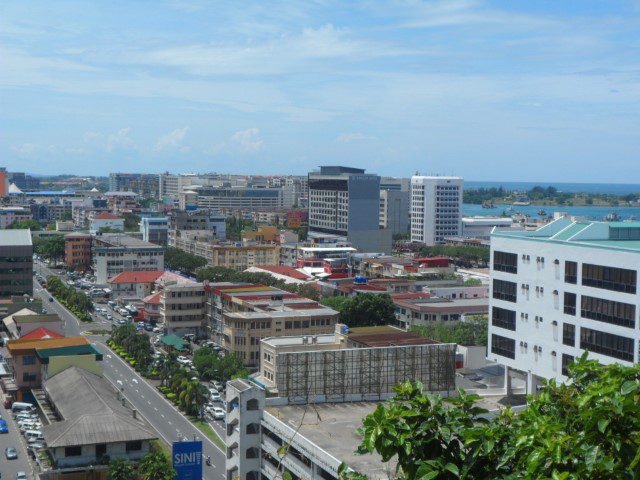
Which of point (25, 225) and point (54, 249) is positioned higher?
point (25, 225)

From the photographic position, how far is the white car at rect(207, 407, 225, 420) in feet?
80.0

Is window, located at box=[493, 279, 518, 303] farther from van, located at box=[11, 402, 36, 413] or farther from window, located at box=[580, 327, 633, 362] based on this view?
van, located at box=[11, 402, 36, 413]

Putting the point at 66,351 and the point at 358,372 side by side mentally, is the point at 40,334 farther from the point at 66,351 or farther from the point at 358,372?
the point at 358,372

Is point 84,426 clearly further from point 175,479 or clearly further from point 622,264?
point 622,264

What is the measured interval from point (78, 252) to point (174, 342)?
27053 mm

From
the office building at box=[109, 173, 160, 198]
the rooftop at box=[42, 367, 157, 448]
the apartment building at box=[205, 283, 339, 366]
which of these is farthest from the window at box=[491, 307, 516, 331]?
the office building at box=[109, 173, 160, 198]

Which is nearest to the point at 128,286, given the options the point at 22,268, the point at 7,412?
the point at 22,268

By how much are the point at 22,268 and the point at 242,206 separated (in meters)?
66.3

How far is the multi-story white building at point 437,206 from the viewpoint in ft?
226

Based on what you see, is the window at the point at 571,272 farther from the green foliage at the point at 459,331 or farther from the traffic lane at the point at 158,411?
the green foliage at the point at 459,331

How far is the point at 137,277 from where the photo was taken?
45.5m

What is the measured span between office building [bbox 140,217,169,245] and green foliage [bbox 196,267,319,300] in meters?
18.6

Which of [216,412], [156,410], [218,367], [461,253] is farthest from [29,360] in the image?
[461,253]

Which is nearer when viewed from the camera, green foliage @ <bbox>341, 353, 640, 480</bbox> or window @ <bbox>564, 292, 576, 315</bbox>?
green foliage @ <bbox>341, 353, 640, 480</bbox>
